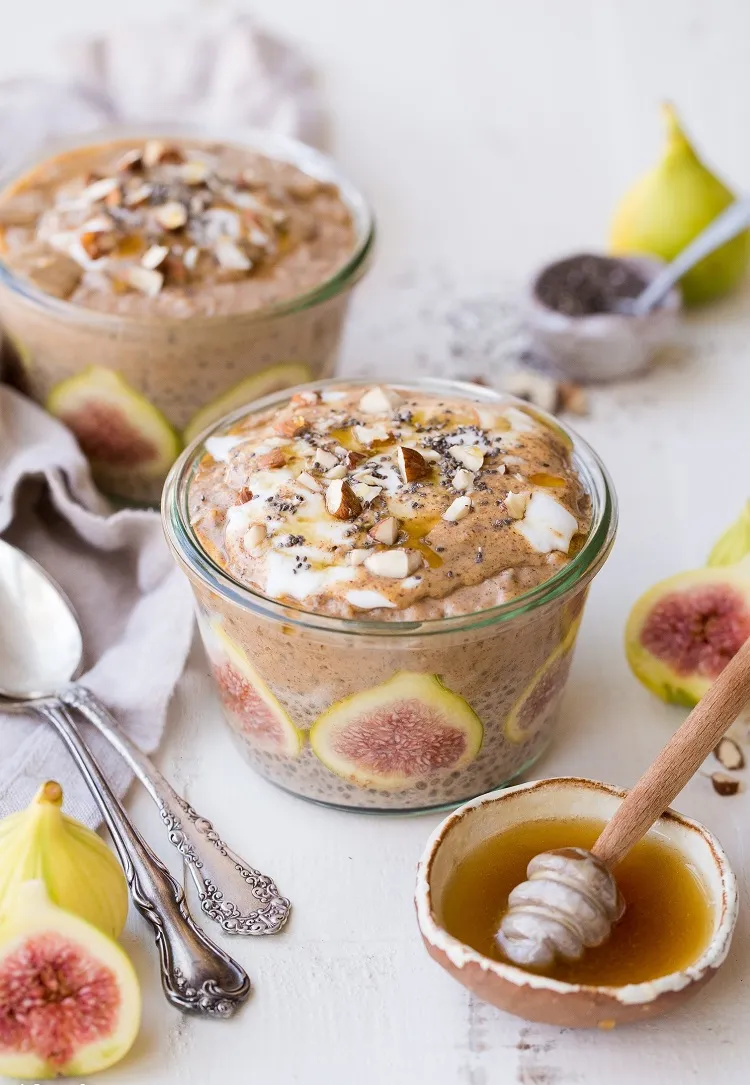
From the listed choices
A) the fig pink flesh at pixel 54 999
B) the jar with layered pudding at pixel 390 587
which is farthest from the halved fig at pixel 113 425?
the fig pink flesh at pixel 54 999

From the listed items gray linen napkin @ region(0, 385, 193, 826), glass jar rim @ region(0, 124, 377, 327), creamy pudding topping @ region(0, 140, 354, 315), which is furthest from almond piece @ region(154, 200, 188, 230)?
gray linen napkin @ region(0, 385, 193, 826)

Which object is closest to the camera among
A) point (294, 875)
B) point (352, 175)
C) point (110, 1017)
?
point (110, 1017)

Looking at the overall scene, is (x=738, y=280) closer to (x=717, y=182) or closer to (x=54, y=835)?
(x=717, y=182)

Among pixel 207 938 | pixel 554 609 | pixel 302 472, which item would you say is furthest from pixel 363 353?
pixel 207 938

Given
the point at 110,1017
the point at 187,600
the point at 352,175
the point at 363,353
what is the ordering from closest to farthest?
the point at 110,1017
the point at 187,600
the point at 363,353
the point at 352,175

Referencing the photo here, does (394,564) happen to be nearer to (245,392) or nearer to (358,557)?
(358,557)
